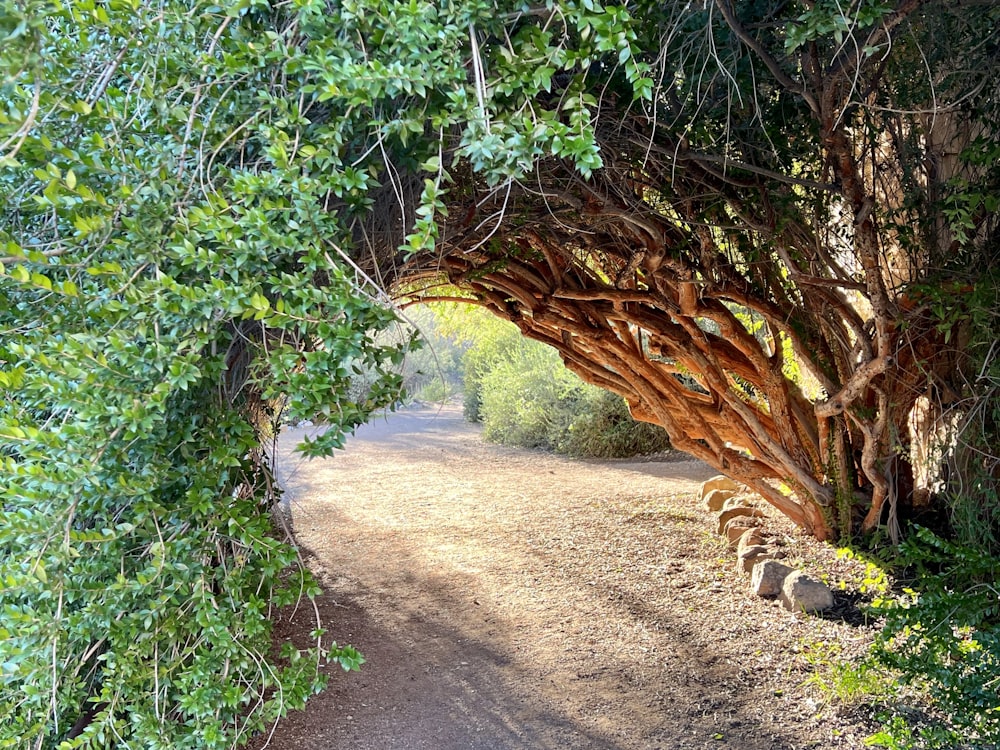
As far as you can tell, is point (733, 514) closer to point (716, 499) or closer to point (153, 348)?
point (716, 499)

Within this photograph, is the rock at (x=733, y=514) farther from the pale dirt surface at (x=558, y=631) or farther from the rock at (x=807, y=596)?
the rock at (x=807, y=596)

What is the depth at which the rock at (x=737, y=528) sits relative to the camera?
5821 mm

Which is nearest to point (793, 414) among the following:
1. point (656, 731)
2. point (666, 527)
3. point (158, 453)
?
point (666, 527)

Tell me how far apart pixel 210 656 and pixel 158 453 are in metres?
0.51

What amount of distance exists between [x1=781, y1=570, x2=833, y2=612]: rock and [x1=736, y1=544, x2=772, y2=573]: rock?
0.57 meters

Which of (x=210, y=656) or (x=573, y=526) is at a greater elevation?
(x=210, y=656)

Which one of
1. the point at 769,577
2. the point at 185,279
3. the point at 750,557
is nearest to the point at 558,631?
the point at 769,577

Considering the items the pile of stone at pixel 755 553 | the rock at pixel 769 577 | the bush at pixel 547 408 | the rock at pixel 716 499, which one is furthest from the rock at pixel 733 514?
the bush at pixel 547 408

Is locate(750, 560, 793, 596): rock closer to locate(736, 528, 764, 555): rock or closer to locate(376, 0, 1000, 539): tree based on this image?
locate(736, 528, 764, 555): rock

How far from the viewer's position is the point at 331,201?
1.96 meters

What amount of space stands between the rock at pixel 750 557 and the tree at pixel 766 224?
51cm

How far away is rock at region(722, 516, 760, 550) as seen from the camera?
582cm

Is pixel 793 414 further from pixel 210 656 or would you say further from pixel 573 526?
pixel 210 656

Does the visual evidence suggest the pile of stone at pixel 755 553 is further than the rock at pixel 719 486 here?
No
